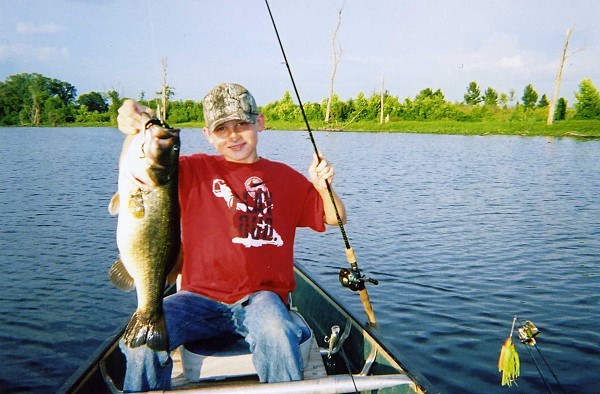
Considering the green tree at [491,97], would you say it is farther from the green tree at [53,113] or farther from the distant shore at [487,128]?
the green tree at [53,113]

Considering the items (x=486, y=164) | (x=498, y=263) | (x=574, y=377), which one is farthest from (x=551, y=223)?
(x=486, y=164)

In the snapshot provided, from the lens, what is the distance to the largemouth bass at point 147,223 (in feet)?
9.04

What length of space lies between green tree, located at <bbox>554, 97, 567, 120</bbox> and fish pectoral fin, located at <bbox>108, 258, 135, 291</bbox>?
213 feet

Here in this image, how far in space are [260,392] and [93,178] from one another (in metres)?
19.2

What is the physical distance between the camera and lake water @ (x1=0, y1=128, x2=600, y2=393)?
635 centimetres

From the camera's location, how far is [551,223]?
13.0 meters

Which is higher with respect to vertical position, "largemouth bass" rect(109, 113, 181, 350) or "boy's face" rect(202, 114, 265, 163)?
"boy's face" rect(202, 114, 265, 163)

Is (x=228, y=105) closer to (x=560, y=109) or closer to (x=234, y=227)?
(x=234, y=227)

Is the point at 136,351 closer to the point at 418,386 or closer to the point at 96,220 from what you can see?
the point at 418,386

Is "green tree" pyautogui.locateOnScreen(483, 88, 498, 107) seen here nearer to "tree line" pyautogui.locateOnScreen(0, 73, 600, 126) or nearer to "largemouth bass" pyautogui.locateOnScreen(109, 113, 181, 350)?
"tree line" pyautogui.locateOnScreen(0, 73, 600, 126)

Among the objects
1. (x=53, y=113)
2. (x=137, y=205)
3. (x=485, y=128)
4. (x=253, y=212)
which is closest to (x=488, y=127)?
(x=485, y=128)

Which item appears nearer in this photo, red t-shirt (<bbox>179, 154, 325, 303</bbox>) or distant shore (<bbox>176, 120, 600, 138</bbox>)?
red t-shirt (<bbox>179, 154, 325, 303</bbox>)

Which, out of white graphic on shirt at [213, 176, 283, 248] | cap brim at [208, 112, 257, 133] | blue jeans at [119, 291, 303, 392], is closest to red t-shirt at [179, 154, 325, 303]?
white graphic on shirt at [213, 176, 283, 248]

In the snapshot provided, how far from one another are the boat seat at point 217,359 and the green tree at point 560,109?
212 feet
